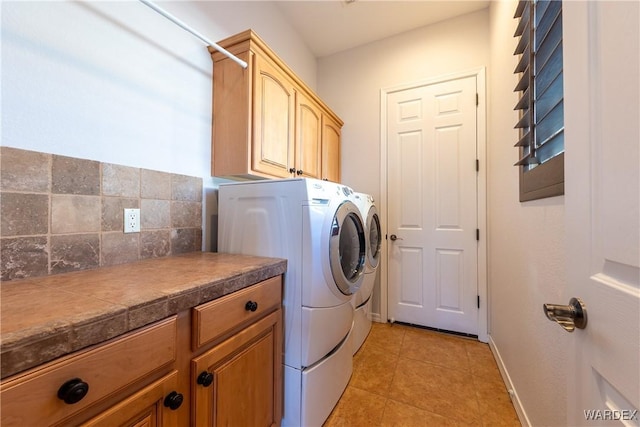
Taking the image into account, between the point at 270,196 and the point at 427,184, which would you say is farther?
the point at 427,184

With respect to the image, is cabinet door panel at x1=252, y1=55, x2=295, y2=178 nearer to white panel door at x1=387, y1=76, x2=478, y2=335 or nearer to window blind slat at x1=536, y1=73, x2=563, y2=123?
white panel door at x1=387, y1=76, x2=478, y2=335

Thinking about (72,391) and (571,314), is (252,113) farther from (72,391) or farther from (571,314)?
(571,314)

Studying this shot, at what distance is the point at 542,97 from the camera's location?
102 cm

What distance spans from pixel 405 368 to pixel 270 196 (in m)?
1.55

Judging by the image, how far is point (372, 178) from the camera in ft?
8.52

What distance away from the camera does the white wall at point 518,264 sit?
3.10 feet

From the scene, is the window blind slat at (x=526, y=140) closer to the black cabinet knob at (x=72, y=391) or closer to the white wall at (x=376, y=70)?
the white wall at (x=376, y=70)

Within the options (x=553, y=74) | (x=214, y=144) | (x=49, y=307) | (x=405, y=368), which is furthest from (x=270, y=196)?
(x=405, y=368)

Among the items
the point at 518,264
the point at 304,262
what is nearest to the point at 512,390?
the point at 518,264

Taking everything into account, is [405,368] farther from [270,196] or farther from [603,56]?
[603,56]

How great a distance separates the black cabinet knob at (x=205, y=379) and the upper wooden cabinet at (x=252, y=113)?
3.37 ft

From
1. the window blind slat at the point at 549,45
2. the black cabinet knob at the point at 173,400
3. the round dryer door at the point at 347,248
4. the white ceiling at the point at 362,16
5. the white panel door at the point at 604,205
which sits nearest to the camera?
the white panel door at the point at 604,205

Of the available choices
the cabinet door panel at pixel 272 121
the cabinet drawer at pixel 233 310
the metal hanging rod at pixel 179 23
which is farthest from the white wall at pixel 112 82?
the cabinet drawer at pixel 233 310

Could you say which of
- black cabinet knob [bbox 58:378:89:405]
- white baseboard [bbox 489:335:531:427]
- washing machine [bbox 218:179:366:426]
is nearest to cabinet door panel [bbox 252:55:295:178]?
washing machine [bbox 218:179:366:426]
